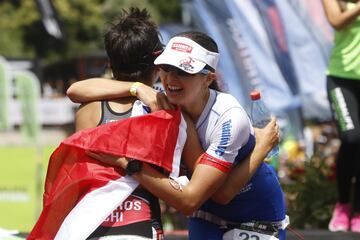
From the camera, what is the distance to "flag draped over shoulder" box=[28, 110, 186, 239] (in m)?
3.47

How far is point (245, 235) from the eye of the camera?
13.0ft

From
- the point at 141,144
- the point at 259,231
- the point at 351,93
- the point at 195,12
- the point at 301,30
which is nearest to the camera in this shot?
the point at 141,144

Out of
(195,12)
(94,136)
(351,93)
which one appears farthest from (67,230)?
(195,12)

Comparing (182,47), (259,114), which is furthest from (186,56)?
(259,114)

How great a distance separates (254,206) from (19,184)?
680 centimetres

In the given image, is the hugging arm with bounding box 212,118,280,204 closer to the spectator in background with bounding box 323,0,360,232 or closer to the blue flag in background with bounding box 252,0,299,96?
the spectator in background with bounding box 323,0,360,232

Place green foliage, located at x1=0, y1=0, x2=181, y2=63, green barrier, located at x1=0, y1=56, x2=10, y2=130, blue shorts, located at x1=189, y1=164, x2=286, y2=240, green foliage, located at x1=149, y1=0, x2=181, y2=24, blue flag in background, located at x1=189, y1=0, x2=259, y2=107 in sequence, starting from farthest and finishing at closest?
green foliage, located at x1=149, y1=0, x2=181, y2=24 < green foliage, located at x1=0, y1=0, x2=181, y2=63 < green barrier, located at x1=0, y1=56, x2=10, y2=130 < blue flag in background, located at x1=189, y1=0, x2=259, y2=107 < blue shorts, located at x1=189, y1=164, x2=286, y2=240

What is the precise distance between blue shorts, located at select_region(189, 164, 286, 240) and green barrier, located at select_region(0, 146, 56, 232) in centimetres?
628

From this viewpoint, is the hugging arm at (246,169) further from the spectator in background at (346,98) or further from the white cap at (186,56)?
the spectator in background at (346,98)

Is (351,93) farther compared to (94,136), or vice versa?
(351,93)

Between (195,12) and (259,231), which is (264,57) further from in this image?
(259,231)

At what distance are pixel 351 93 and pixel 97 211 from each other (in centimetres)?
279

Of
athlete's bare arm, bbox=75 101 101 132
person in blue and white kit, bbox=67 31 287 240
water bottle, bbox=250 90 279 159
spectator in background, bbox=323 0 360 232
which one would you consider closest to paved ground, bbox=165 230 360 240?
spectator in background, bbox=323 0 360 232

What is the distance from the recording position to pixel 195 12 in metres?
11.3
